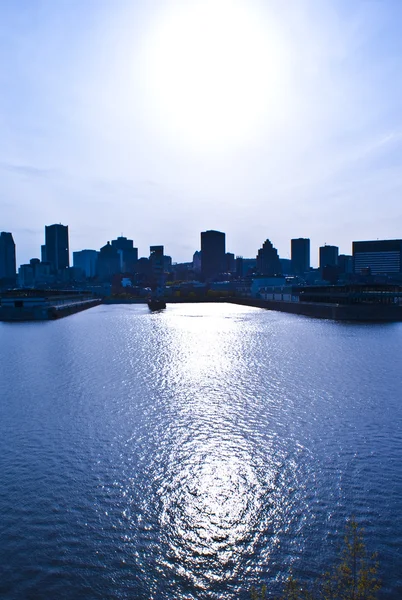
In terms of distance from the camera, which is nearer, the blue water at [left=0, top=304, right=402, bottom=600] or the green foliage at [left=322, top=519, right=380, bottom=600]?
the green foliage at [left=322, top=519, right=380, bottom=600]

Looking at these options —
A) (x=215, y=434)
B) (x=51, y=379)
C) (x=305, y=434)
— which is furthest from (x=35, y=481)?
(x=51, y=379)

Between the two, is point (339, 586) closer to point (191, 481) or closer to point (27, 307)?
point (191, 481)

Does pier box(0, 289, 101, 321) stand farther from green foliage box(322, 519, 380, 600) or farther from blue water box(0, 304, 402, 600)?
green foliage box(322, 519, 380, 600)

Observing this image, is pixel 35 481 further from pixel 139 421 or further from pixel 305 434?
pixel 305 434

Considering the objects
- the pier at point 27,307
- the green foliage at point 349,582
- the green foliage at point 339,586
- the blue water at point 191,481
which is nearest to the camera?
the green foliage at point 349,582

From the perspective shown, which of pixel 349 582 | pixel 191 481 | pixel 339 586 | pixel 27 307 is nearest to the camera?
pixel 349 582

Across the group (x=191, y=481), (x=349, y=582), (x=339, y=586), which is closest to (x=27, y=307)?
(x=191, y=481)

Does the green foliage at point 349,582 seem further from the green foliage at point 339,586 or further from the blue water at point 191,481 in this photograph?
the blue water at point 191,481

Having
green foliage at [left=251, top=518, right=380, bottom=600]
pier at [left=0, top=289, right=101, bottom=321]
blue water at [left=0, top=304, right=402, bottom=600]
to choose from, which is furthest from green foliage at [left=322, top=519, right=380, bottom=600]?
pier at [left=0, top=289, right=101, bottom=321]

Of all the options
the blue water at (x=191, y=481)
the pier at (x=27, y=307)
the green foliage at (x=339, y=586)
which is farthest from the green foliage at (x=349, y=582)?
the pier at (x=27, y=307)
